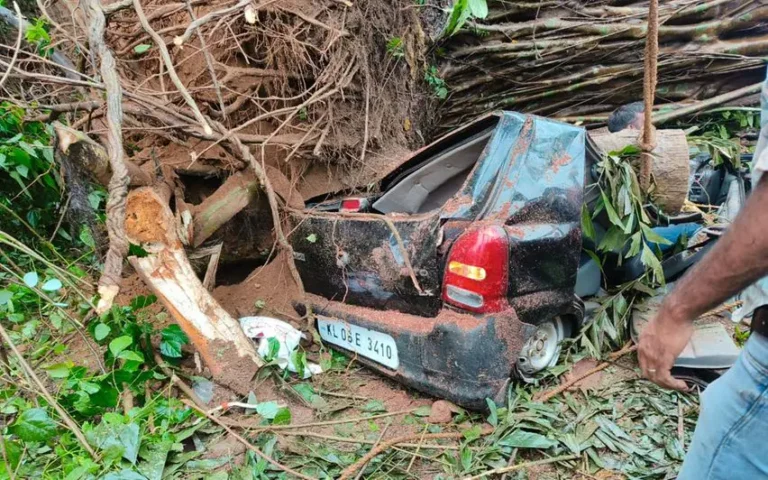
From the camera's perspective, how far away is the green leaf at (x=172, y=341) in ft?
8.17

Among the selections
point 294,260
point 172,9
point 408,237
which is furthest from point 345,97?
point 408,237

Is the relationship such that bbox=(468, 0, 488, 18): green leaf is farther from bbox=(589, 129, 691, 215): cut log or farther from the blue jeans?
the blue jeans

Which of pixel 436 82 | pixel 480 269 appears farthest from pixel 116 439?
pixel 436 82

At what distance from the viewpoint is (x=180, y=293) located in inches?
99.7

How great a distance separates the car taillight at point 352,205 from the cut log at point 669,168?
59.8 inches

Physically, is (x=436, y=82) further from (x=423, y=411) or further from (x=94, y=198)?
(x=423, y=411)

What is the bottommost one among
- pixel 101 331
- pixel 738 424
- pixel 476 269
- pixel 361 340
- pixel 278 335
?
pixel 278 335

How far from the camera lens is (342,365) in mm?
2770

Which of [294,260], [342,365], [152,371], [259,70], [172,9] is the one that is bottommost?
[342,365]

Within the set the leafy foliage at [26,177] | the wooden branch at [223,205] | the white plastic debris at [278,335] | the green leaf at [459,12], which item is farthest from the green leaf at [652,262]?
the leafy foliage at [26,177]

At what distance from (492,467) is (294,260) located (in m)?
1.66

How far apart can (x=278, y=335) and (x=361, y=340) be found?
0.57m

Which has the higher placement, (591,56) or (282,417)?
(591,56)

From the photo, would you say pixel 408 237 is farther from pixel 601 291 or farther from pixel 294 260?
pixel 601 291
